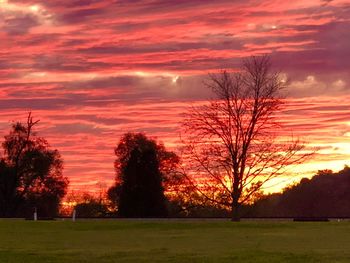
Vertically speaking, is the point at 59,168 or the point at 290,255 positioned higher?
the point at 59,168

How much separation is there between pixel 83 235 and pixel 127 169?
25.6 m

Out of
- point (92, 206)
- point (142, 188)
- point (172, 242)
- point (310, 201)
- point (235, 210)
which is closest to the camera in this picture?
point (172, 242)

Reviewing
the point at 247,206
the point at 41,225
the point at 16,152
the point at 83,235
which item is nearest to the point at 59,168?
the point at 16,152

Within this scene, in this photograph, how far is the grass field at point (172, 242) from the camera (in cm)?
2420

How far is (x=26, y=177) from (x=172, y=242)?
45.7 meters

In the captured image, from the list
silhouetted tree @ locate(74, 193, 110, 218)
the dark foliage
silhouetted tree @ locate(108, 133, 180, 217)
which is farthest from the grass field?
silhouetted tree @ locate(74, 193, 110, 218)

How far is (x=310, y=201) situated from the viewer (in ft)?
248

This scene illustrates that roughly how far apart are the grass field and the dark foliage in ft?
89.5

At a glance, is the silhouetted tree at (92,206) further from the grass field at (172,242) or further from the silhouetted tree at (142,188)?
the grass field at (172,242)

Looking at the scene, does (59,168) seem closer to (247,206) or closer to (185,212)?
(185,212)

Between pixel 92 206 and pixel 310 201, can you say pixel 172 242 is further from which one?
pixel 92 206

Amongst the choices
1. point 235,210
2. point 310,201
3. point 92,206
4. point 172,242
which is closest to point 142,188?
point 235,210

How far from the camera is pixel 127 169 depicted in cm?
6512

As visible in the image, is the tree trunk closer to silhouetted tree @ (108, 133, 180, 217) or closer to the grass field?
silhouetted tree @ (108, 133, 180, 217)
